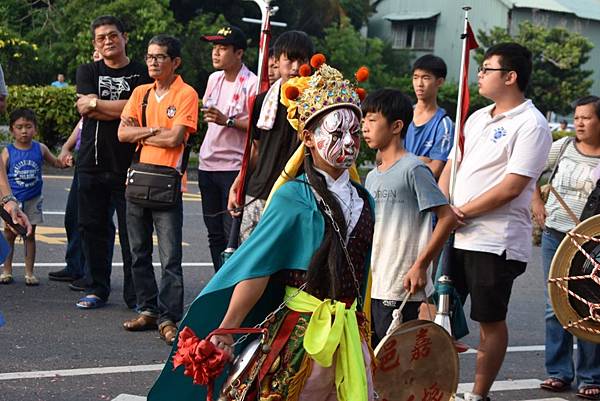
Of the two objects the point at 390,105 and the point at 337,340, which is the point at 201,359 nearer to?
the point at 337,340

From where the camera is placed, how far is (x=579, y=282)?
611 centimetres

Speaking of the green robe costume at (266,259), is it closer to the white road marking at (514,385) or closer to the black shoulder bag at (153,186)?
the white road marking at (514,385)

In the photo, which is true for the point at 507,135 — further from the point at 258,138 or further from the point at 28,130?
the point at 28,130

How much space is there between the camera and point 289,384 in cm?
392

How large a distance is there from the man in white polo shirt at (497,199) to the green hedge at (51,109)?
13.9 m

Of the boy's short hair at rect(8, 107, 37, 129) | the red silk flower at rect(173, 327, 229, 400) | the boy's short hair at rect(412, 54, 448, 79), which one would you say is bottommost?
the red silk flower at rect(173, 327, 229, 400)

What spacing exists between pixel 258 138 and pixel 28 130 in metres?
3.07

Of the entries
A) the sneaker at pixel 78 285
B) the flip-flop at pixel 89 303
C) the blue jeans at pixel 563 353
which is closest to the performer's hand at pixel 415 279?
the blue jeans at pixel 563 353

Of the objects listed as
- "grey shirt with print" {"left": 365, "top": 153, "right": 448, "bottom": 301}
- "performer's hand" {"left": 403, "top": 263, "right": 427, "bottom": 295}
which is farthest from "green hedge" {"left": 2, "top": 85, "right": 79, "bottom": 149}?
"performer's hand" {"left": 403, "top": 263, "right": 427, "bottom": 295}

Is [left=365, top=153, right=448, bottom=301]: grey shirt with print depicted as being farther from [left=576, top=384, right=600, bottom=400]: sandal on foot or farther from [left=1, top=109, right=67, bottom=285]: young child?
[left=1, top=109, right=67, bottom=285]: young child

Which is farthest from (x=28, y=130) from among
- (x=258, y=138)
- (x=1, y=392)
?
(x=1, y=392)

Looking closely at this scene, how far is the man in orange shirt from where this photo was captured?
7.28 meters

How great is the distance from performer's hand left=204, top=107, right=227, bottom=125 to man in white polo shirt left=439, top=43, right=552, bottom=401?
2257mm

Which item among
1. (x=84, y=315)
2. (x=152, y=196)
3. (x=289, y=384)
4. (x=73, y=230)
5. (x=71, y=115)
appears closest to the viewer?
(x=289, y=384)
